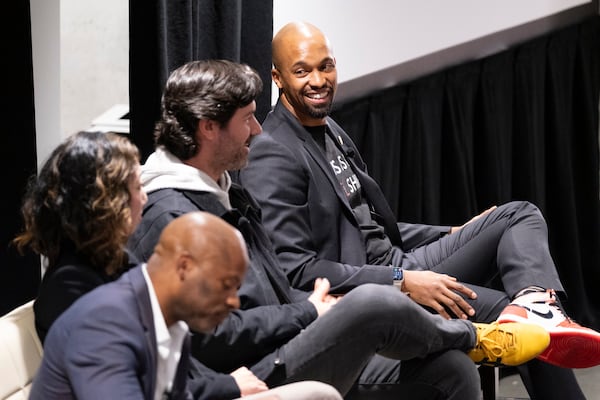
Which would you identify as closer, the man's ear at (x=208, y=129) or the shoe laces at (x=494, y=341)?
the man's ear at (x=208, y=129)

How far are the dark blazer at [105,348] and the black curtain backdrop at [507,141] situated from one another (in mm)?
2057

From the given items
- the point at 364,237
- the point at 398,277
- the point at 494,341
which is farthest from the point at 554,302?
the point at 364,237

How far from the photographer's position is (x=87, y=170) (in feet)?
5.52

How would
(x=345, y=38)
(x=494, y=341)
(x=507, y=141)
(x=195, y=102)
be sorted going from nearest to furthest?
(x=195, y=102) < (x=494, y=341) < (x=345, y=38) < (x=507, y=141)

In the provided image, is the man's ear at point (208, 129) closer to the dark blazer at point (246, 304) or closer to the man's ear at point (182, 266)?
the dark blazer at point (246, 304)

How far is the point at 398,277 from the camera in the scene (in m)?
2.45

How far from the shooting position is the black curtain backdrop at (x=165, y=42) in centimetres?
257

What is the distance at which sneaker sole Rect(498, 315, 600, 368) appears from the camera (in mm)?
2352

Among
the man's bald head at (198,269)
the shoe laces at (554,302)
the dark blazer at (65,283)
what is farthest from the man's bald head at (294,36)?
the man's bald head at (198,269)

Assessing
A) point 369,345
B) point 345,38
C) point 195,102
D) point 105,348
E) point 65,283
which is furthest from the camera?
point 345,38

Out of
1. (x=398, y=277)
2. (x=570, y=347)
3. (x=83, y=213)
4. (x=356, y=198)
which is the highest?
(x=83, y=213)

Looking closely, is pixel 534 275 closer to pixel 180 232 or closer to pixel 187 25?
pixel 187 25

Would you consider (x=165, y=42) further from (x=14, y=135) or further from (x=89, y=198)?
(x=89, y=198)

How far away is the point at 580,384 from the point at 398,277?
1261 millimetres
